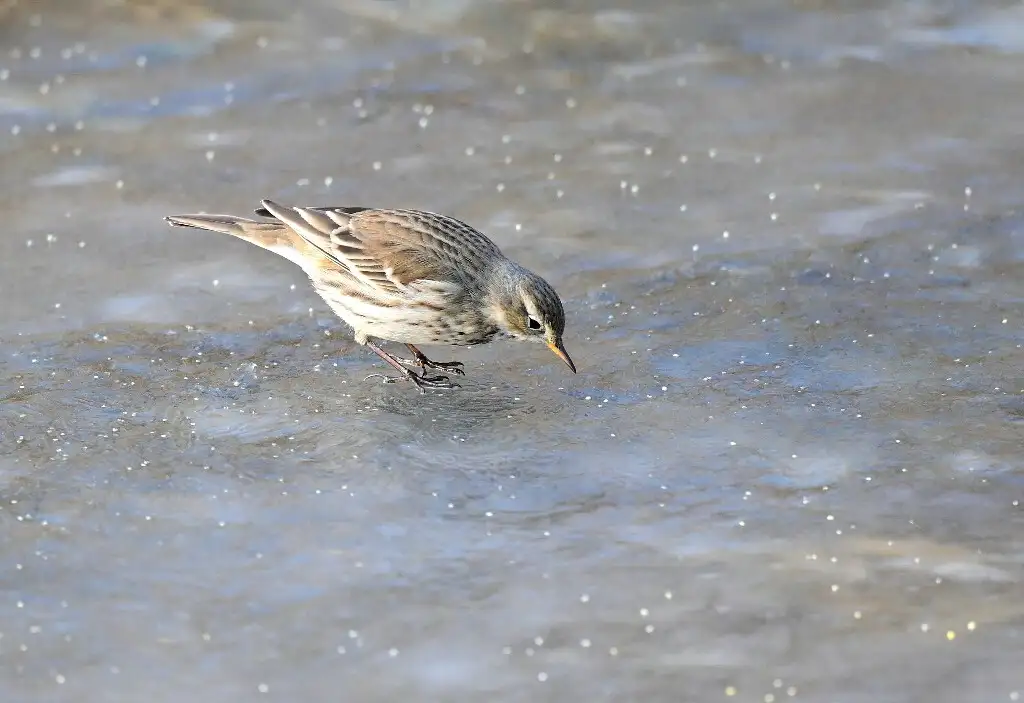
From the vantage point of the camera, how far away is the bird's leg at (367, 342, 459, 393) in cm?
720

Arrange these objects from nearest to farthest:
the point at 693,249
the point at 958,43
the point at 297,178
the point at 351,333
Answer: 1. the point at 351,333
2. the point at 693,249
3. the point at 297,178
4. the point at 958,43

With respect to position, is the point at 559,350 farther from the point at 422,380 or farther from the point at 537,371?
the point at 422,380

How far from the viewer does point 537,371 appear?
7.34 m

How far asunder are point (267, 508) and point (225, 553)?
374mm

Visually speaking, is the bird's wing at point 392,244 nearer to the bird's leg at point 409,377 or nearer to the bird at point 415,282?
the bird at point 415,282

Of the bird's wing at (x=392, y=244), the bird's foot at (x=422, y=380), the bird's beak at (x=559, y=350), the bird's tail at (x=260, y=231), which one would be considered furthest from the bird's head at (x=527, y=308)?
the bird's tail at (x=260, y=231)

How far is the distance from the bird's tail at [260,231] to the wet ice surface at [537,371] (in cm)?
42

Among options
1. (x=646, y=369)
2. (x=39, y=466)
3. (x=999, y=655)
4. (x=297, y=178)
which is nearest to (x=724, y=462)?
(x=646, y=369)

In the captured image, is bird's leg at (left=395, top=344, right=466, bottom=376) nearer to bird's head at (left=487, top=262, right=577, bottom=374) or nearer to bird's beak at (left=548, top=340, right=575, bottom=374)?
bird's head at (left=487, top=262, right=577, bottom=374)

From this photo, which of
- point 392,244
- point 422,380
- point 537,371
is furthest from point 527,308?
point 392,244

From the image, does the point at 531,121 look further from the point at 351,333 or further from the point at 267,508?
the point at 267,508

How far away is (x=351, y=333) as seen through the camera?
7.86 metres

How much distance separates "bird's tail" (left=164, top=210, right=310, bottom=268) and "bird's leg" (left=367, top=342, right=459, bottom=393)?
64 centimetres

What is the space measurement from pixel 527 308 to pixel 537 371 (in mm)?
589
